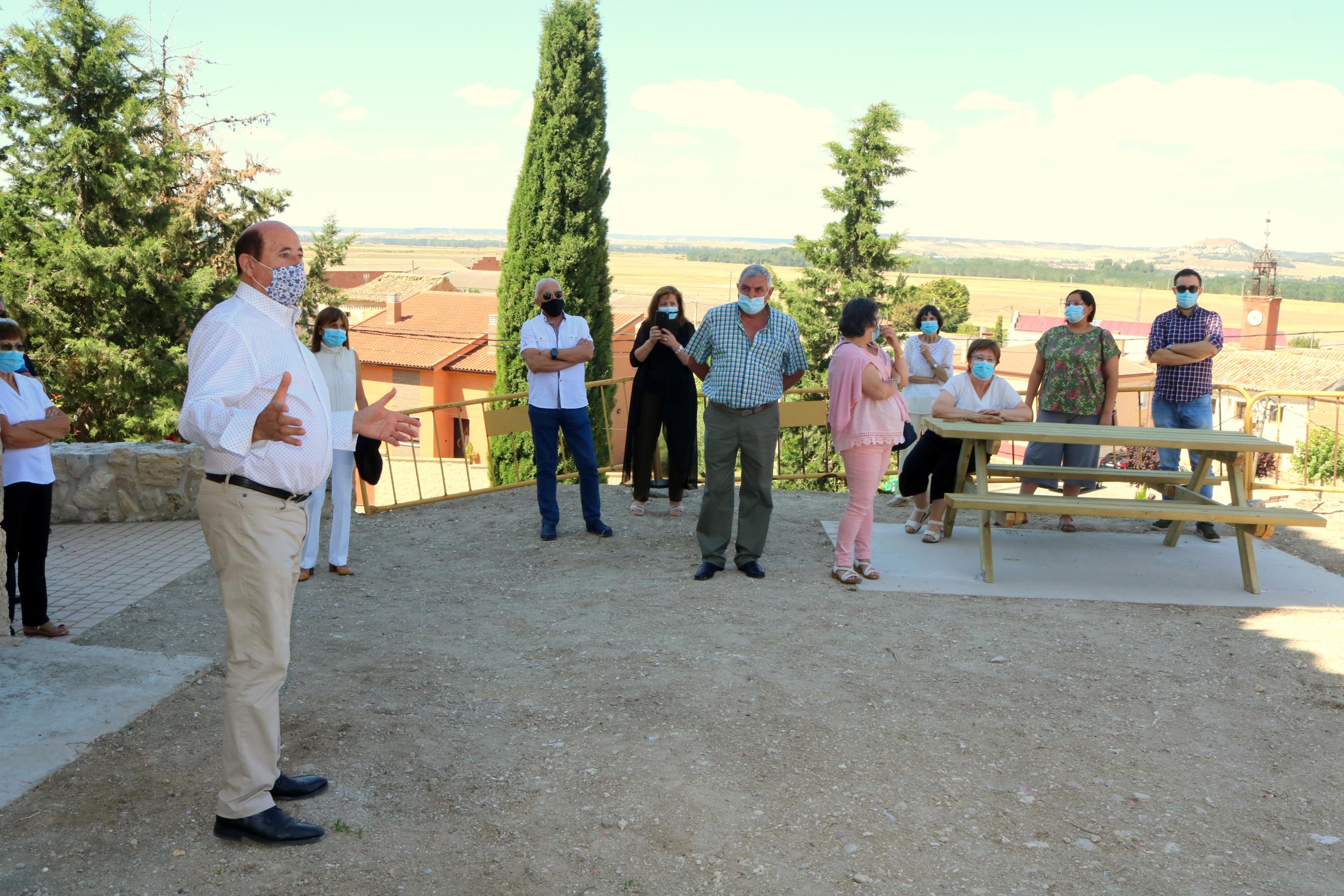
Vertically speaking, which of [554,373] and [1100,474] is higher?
[554,373]

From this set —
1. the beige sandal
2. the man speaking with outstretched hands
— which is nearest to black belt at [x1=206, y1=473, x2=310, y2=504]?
the man speaking with outstretched hands

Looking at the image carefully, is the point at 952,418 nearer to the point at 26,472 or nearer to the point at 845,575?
the point at 845,575

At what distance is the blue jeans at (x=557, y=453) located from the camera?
7480 millimetres

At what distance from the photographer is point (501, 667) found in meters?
4.87

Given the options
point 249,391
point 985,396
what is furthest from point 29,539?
point 985,396

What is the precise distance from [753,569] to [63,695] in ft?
12.1

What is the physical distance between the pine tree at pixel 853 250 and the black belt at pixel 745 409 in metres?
26.8

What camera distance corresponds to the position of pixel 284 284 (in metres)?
3.11

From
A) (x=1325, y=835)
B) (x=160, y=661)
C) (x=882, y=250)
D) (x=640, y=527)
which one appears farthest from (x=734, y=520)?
(x=882, y=250)

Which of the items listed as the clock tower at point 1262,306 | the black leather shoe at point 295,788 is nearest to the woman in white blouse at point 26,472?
the black leather shoe at point 295,788

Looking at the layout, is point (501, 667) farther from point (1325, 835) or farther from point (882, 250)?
point (882, 250)

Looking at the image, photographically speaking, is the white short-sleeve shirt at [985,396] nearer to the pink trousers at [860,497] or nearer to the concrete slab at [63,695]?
the pink trousers at [860,497]

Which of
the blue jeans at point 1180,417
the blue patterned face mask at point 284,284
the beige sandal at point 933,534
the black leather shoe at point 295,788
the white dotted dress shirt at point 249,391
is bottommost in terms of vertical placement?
the black leather shoe at point 295,788

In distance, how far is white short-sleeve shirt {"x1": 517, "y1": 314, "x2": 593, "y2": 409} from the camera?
738 centimetres
